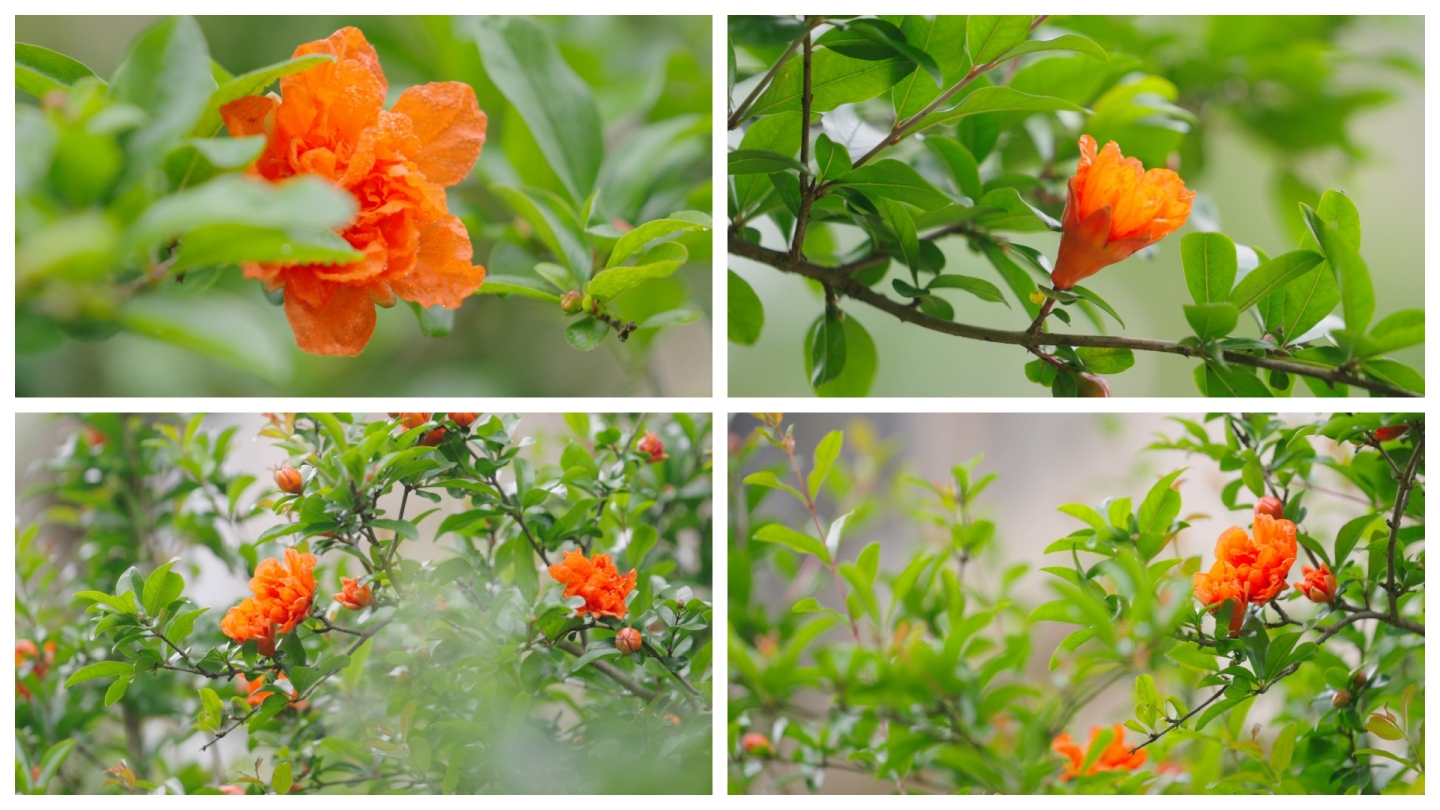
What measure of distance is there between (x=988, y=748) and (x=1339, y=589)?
1.05 feet

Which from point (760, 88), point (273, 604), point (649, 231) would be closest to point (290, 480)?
point (273, 604)

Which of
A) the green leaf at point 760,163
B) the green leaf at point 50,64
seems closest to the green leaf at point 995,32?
the green leaf at point 760,163

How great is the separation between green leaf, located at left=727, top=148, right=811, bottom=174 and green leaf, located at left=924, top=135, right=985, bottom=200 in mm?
111

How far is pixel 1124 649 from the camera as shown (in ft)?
2.18

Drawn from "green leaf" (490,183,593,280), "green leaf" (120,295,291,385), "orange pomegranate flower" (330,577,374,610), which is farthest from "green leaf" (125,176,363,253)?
"orange pomegranate flower" (330,577,374,610)

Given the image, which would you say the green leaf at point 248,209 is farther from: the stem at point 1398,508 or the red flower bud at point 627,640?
the stem at point 1398,508

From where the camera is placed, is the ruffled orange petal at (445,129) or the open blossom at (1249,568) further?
the open blossom at (1249,568)

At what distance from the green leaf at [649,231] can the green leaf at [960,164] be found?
0.63 ft

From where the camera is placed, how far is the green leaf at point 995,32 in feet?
1.71

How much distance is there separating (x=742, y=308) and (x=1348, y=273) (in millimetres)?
364

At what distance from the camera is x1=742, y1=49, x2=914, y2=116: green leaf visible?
0.53 m

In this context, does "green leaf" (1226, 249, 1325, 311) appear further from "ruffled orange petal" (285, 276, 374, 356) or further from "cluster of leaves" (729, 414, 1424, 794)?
"ruffled orange petal" (285, 276, 374, 356)

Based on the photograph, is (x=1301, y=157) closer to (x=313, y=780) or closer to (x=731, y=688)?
(x=731, y=688)
